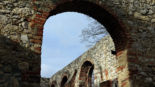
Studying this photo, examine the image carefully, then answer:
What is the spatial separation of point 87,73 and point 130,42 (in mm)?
6272

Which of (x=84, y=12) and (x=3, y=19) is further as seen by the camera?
(x=84, y=12)

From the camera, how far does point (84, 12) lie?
5535 mm

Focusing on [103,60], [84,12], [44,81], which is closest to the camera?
[84,12]

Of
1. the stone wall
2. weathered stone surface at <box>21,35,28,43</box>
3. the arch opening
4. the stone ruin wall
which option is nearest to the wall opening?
the stone ruin wall

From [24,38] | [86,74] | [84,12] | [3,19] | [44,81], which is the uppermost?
[84,12]

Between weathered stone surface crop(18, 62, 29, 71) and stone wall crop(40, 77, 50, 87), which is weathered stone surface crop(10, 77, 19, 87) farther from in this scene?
stone wall crop(40, 77, 50, 87)

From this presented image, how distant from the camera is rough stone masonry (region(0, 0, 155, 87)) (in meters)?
3.86

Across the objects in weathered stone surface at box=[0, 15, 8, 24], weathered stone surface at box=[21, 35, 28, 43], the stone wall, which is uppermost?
weathered stone surface at box=[0, 15, 8, 24]

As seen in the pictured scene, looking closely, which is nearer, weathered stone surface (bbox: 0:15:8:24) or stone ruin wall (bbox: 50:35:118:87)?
weathered stone surface (bbox: 0:15:8:24)

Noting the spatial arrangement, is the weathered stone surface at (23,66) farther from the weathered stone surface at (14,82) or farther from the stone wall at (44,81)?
the stone wall at (44,81)

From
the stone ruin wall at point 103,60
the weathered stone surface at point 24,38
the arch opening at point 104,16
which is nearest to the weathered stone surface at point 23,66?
the weathered stone surface at point 24,38

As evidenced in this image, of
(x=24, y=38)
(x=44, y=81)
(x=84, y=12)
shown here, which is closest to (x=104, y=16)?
(x=84, y=12)

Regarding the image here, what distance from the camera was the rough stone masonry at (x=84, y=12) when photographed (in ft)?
12.7

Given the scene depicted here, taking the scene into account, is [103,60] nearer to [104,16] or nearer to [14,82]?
[104,16]
